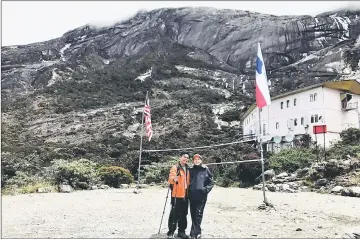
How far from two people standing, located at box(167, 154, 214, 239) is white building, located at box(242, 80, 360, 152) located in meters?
30.4

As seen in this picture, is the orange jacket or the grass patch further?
the grass patch

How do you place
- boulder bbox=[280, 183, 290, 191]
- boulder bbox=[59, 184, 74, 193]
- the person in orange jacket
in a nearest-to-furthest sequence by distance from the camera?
the person in orange jacket < boulder bbox=[59, 184, 74, 193] < boulder bbox=[280, 183, 290, 191]

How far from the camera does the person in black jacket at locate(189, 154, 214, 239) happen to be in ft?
25.6

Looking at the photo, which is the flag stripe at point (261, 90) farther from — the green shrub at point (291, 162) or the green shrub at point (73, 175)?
the green shrub at point (291, 162)

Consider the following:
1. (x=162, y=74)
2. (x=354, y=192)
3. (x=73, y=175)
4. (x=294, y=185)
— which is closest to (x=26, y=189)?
(x=73, y=175)

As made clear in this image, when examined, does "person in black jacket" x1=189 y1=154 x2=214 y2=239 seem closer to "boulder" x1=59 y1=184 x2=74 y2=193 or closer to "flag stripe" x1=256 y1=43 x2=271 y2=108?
"flag stripe" x1=256 y1=43 x2=271 y2=108

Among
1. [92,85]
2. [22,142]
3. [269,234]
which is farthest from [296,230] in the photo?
[92,85]

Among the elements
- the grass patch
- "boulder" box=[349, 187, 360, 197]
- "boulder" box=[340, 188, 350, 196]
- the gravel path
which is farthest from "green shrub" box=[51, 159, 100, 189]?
"boulder" box=[349, 187, 360, 197]

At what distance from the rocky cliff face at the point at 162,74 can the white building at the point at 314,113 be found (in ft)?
16.7

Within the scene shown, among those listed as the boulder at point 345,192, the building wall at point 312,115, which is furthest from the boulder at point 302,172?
the building wall at point 312,115

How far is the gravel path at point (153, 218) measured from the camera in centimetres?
855

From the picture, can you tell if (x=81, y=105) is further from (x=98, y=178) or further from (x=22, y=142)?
(x=98, y=178)

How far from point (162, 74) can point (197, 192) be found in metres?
74.8

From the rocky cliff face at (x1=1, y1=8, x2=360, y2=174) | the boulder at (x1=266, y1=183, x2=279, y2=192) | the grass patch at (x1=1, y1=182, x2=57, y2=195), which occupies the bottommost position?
the boulder at (x1=266, y1=183, x2=279, y2=192)
